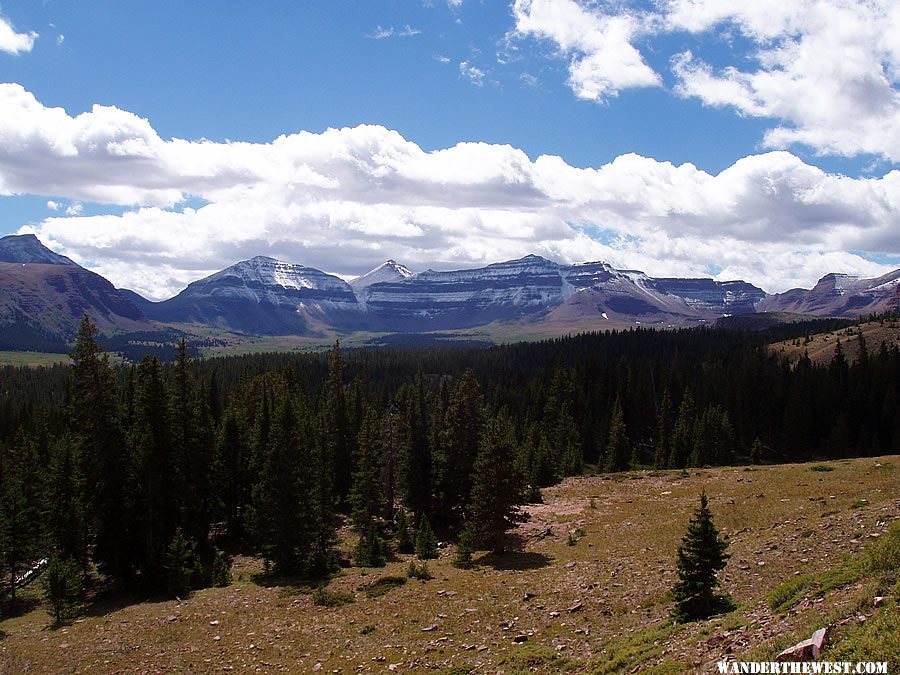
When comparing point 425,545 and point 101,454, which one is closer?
point 101,454

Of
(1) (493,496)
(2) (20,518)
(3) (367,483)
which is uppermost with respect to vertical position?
(1) (493,496)

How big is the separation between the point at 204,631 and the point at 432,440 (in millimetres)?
37767

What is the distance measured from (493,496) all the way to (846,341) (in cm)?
16772

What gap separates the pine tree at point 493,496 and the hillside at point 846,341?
471 ft

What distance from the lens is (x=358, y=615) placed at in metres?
30.6

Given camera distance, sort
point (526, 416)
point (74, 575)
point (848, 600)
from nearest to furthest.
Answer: point (848, 600) < point (74, 575) < point (526, 416)

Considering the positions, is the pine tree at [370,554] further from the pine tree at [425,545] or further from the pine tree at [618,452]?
the pine tree at [618,452]

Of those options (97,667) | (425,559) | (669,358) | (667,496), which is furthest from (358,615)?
(669,358)

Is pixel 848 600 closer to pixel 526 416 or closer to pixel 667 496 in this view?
pixel 667 496

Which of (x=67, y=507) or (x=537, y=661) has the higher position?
(x=537, y=661)

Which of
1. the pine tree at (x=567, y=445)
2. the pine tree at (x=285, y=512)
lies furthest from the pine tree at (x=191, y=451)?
the pine tree at (x=567, y=445)

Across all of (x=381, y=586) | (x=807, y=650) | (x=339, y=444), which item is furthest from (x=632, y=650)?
(x=339, y=444)

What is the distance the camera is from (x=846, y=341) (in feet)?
550

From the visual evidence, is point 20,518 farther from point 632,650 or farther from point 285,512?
point 632,650
